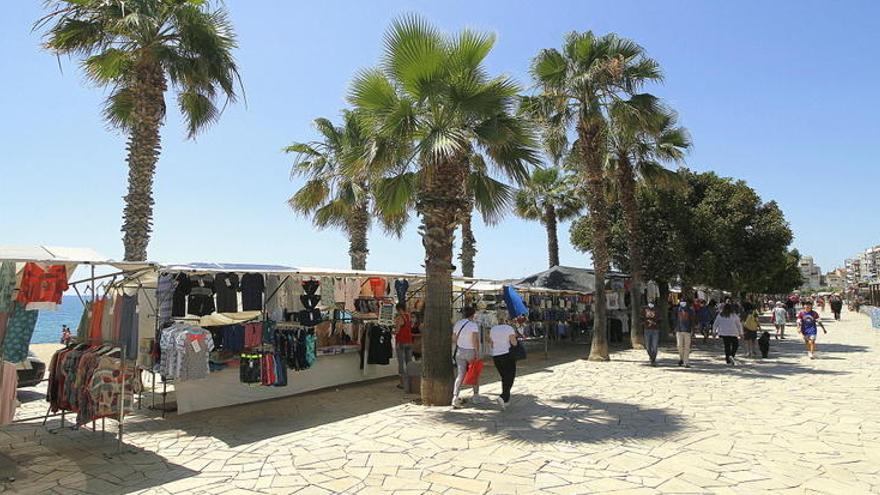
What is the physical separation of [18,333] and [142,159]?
19.7 ft

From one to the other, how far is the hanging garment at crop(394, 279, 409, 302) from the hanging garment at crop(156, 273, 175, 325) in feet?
15.6

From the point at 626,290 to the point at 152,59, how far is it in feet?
56.6

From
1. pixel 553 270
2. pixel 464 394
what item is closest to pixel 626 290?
pixel 553 270

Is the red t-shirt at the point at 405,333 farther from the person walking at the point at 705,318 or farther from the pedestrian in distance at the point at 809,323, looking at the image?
the person walking at the point at 705,318

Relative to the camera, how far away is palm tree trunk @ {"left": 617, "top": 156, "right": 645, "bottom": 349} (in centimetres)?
1712

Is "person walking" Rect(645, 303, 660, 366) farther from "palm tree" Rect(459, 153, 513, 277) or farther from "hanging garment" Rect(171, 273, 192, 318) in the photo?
"hanging garment" Rect(171, 273, 192, 318)

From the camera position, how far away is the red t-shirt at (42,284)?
6.28 m

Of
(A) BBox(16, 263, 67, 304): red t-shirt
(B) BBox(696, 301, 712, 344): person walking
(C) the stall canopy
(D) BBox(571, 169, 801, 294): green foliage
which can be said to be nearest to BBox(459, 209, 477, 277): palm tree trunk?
(C) the stall canopy

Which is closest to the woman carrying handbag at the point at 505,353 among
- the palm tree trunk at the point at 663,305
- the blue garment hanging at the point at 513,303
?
the blue garment hanging at the point at 513,303

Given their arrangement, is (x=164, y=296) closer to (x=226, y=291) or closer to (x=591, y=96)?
(x=226, y=291)

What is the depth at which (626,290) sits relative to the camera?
20344 mm

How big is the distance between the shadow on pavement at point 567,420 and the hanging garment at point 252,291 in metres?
3.55

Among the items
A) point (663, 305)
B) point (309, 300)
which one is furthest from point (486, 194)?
point (663, 305)

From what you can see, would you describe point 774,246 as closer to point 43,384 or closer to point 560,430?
point 560,430
